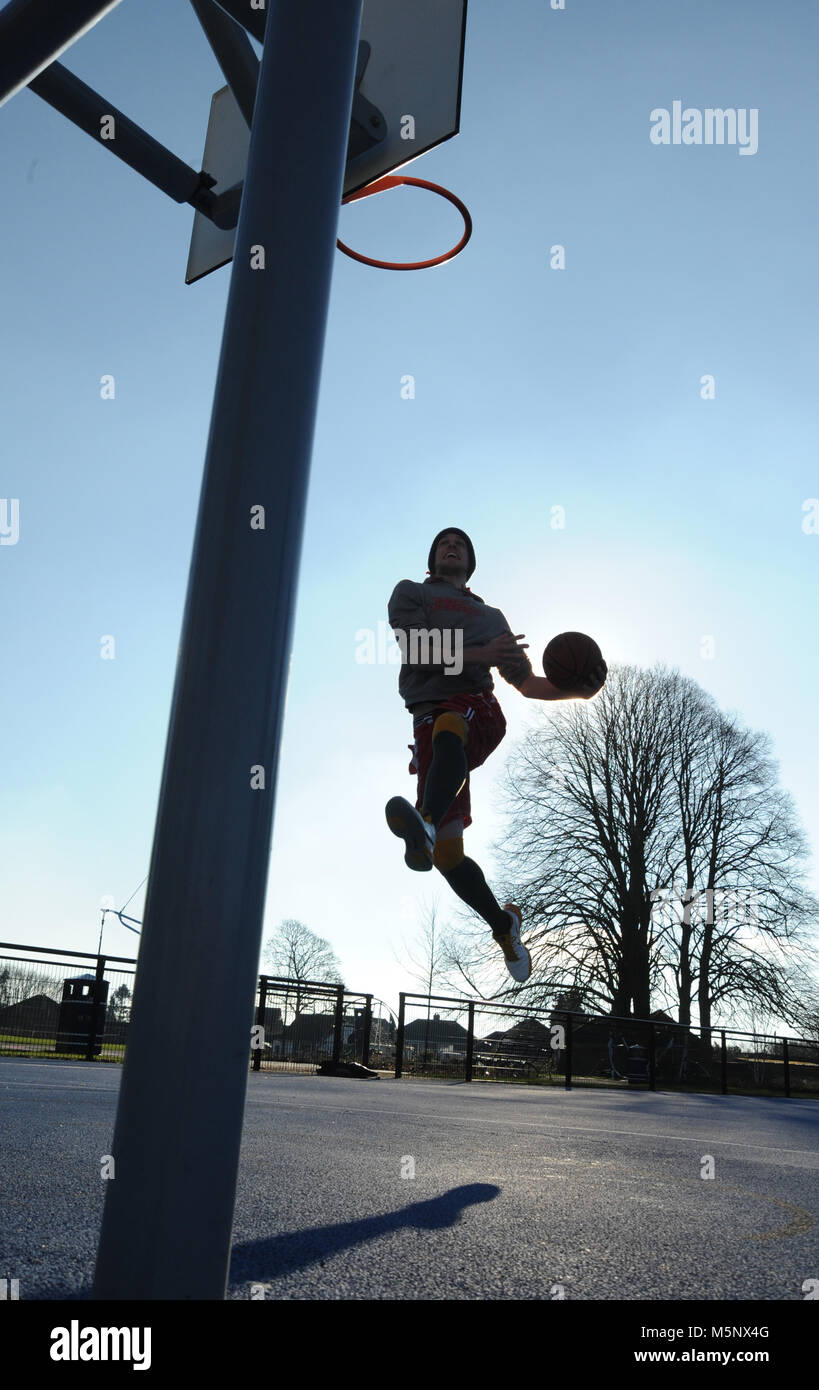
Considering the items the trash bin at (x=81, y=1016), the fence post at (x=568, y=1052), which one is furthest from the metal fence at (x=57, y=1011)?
the fence post at (x=568, y=1052)

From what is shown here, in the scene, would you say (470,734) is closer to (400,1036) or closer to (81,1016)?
(81,1016)

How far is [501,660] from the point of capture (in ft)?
10.3

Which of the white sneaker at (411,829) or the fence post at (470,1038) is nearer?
the white sneaker at (411,829)

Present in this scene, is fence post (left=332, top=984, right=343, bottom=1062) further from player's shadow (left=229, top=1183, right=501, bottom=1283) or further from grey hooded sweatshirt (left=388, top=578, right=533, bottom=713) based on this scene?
player's shadow (left=229, top=1183, right=501, bottom=1283)

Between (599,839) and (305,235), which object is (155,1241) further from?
(599,839)

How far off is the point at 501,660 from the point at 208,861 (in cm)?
224

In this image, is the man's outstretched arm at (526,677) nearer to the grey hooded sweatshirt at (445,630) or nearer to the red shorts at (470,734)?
the grey hooded sweatshirt at (445,630)

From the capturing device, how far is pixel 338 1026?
12008mm

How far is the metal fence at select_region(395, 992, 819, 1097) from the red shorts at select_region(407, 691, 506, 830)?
9.46 m

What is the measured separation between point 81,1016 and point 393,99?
10.4 metres

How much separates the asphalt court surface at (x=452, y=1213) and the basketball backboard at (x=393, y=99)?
258 cm

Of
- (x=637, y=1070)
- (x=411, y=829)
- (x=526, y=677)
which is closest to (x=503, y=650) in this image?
(x=526, y=677)

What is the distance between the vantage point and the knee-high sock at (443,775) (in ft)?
10.2
